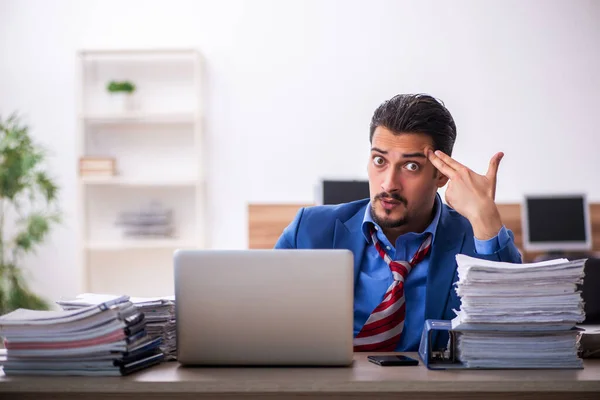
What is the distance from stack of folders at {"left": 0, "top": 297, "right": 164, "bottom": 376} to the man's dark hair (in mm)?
997

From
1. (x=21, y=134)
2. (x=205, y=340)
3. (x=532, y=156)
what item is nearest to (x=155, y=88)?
(x=21, y=134)

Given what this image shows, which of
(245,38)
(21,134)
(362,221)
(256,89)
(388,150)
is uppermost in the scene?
(245,38)

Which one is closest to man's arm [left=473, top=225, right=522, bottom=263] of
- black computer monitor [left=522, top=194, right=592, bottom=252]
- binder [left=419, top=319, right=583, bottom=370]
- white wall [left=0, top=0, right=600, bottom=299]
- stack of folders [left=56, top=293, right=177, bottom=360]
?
binder [left=419, top=319, right=583, bottom=370]

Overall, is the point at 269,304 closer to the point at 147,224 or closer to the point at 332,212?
the point at 332,212

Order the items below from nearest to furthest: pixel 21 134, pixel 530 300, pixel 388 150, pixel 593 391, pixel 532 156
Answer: pixel 593 391 < pixel 530 300 < pixel 388 150 < pixel 21 134 < pixel 532 156

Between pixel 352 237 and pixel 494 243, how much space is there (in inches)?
18.1

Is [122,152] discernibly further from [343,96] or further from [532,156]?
[532,156]

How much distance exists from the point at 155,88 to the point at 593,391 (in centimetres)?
437

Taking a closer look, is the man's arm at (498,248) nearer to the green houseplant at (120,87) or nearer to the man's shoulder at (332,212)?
the man's shoulder at (332,212)

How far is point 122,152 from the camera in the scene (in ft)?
17.4

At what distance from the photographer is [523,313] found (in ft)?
4.85

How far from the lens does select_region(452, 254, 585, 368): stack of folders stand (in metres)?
1.48

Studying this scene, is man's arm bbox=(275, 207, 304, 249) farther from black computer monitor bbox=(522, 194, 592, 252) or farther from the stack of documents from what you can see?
black computer monitor bbox=(522, 194, 592, 252)

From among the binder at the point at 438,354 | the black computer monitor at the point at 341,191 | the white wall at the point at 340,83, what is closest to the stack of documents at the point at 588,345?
the binder at the point at 438,354
